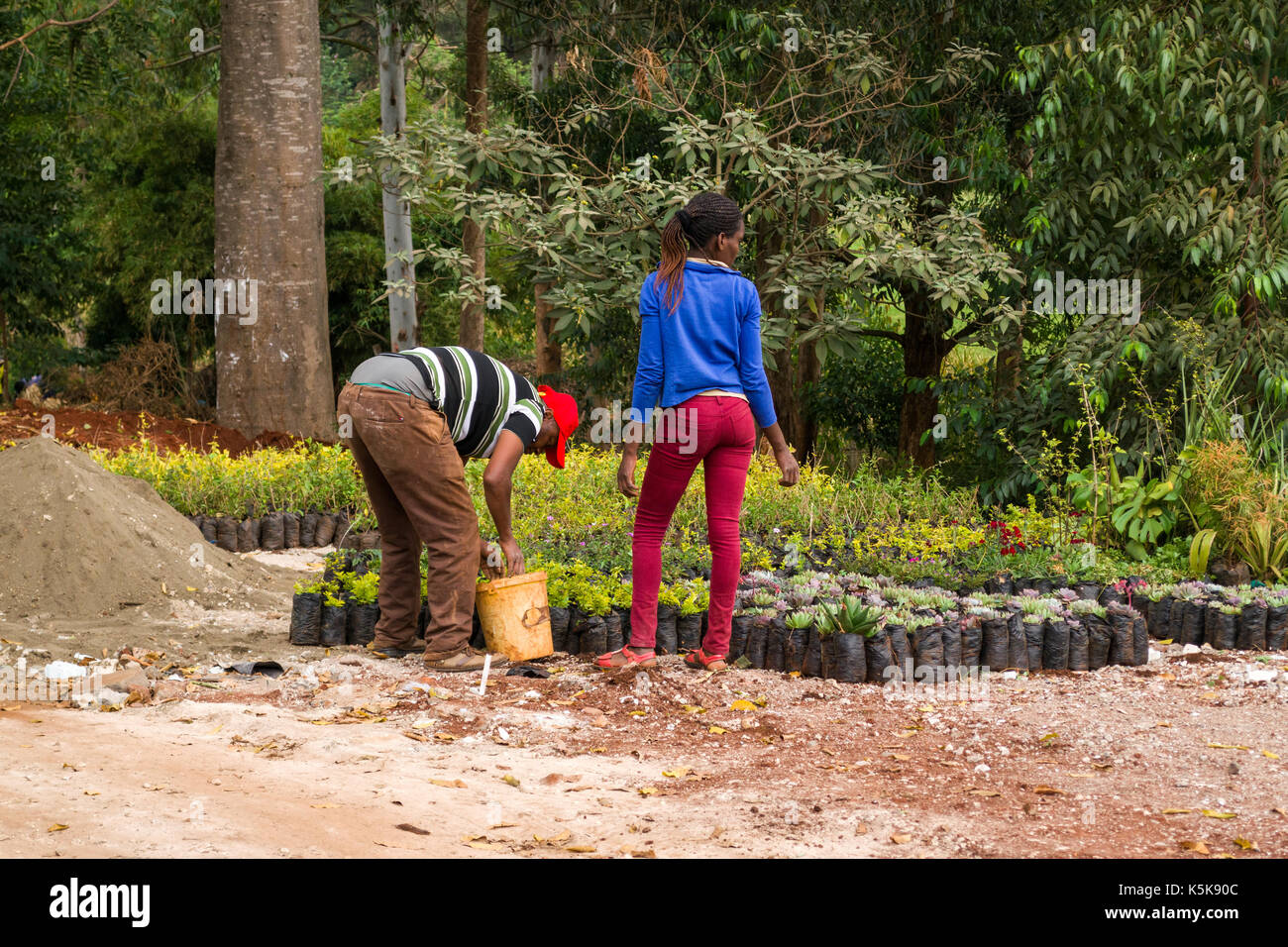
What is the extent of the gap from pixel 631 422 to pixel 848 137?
6.50 meters

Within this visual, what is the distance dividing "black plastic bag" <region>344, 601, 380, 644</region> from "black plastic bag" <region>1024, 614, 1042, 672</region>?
123 inches

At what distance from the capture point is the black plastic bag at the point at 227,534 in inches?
340

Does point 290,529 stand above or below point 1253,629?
→ above

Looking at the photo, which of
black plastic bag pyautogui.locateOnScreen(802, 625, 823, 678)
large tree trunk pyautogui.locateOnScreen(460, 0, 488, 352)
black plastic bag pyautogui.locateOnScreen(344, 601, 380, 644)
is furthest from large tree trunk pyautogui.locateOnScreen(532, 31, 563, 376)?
black plastic bag pyautogui.locateOnScreen(802, 625, 823, 678)

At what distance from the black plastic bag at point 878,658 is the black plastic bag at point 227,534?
4.94 metres

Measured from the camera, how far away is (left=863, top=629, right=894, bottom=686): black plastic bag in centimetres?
550

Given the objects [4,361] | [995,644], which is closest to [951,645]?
[995,644]

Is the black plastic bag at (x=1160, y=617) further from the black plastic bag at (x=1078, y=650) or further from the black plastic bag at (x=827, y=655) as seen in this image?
the black plastic bag at (x=827, y=655)

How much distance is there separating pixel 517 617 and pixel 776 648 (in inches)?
47.1

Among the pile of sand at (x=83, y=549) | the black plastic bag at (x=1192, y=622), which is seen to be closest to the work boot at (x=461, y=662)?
the pile of sand at (x=83, y=549)

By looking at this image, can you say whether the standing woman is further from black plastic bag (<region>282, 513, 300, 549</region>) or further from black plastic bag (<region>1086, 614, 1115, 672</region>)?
black plastic bag (<region>282, 513, 300, 549</region>)

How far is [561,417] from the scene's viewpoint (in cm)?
553

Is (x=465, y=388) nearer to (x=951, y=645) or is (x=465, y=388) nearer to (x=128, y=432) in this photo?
(x=951, y=645)

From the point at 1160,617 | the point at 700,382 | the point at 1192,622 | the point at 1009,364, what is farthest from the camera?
the point at 1009,364
